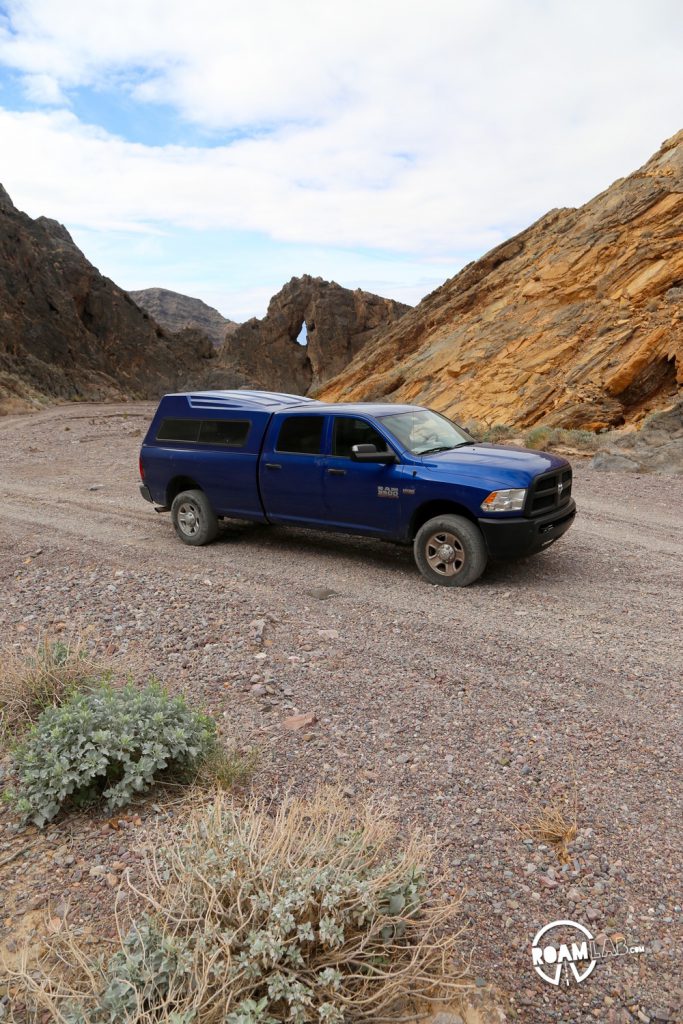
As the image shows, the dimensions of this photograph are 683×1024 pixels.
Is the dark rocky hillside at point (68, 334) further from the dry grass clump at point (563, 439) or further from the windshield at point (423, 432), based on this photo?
the windshield at point (423, 432)

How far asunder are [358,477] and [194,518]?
2.59 metres

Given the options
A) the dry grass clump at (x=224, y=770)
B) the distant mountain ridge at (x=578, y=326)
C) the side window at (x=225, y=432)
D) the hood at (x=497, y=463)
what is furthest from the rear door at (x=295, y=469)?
the distant mountain ridge at (x=578, y=326)

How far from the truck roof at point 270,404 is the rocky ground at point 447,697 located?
1.75 meters

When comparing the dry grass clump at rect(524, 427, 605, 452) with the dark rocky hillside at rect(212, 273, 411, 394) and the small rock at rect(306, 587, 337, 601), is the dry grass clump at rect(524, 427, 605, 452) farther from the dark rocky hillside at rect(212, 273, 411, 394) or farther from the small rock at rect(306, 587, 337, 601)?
the dark rocky hillside at rect(212, 273, 411, 394)

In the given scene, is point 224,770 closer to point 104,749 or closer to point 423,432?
point 104,749

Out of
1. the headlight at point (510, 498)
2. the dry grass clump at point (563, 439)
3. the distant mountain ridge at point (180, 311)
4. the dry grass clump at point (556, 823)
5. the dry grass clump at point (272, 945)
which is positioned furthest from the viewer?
the distant mountain ridge at point (180, 311)

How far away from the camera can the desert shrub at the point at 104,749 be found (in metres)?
3.73

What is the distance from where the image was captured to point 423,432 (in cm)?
811

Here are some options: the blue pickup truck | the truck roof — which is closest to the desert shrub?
the blue pickup truck

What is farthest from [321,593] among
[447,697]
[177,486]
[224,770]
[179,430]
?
[179,430]

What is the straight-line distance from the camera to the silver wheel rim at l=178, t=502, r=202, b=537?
30.2ft

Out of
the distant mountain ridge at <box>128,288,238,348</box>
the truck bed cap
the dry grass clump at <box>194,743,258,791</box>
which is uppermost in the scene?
the distant mountain ridge at <box>128,288,238,348</box>

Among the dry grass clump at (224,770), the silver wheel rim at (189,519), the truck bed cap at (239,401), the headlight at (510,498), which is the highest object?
the truck bed cap at (239,401)

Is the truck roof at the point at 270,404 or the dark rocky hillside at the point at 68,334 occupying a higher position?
the dark rocky hillside at the point at 68,334
